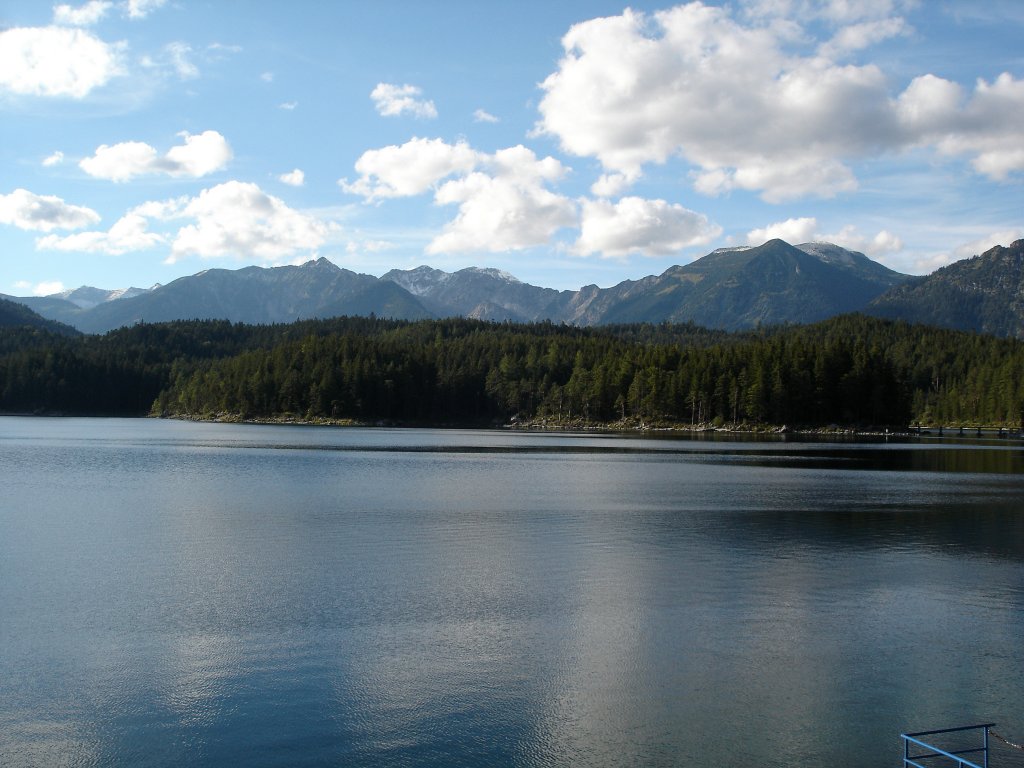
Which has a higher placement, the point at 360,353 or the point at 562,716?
the point at 360,353

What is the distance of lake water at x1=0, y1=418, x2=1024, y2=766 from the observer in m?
17.0

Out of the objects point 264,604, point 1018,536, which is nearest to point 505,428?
point 1018,536

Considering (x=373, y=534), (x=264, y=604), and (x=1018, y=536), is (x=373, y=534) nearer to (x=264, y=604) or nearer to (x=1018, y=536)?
(x=264, y=604)

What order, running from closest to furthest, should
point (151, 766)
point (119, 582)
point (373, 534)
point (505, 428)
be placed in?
point (151, 766) < point (119, 582) < point (373, 534) < point (505, 428)

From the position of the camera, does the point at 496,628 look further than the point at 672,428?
No

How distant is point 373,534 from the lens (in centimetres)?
3953

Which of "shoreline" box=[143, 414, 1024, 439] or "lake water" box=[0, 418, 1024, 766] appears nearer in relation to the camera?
"lake water" box=[0, 418, 1024, 766]

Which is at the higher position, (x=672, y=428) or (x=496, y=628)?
(x=672, y=428)

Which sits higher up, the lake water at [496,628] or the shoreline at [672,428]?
the shoreline at [672,428]

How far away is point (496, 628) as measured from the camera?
24.3m

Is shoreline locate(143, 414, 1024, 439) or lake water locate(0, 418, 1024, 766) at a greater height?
shoreline locate(143, 414, 1024, 439)

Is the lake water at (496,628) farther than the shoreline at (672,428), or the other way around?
the shoreline at (672,428)

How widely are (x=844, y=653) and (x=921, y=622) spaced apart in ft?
15.6

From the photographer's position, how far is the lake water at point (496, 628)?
55.6 feet
